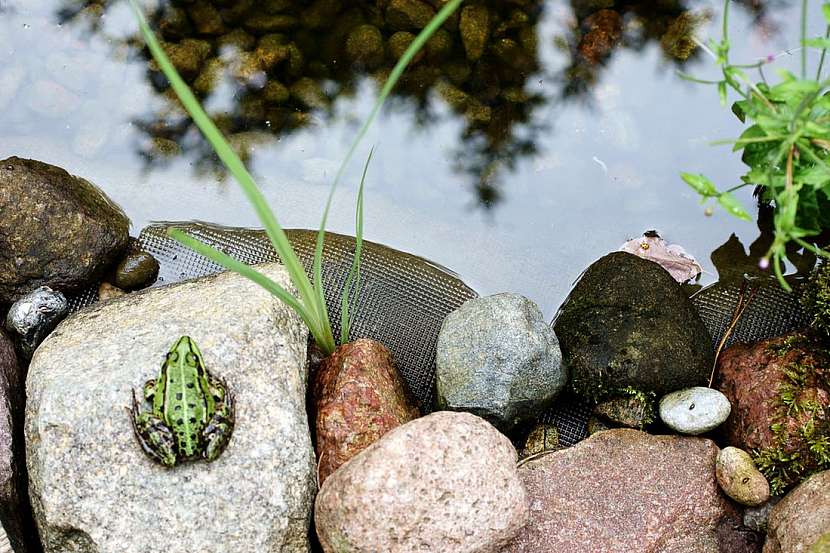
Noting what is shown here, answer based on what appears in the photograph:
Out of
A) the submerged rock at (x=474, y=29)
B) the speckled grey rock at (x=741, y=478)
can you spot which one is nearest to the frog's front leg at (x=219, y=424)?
the speckled grey rock at (x=741, y=478)

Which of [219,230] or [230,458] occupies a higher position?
[219,230]

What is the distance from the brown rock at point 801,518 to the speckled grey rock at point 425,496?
44.2 inches

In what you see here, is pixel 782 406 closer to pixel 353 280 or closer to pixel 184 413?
pixel 353 280

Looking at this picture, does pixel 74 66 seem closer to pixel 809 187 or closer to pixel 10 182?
pixel 10 182

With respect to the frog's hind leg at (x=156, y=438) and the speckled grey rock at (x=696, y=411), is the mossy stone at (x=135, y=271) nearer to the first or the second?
the frog's hind leg at (x=156, y=438)

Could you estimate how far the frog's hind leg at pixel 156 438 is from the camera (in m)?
3.11

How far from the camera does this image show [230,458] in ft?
10.5

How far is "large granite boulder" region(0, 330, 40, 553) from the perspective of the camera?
3416mm

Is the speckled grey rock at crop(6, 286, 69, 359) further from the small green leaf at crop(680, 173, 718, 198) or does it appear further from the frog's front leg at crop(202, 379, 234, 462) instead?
the small green leaf at crop(680, 173, 718, 198)

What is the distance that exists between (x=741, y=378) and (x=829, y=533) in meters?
1.01

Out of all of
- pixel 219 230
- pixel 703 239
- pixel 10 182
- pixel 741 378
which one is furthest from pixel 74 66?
pixel 741 378

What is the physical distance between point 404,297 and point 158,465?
5.36 ft

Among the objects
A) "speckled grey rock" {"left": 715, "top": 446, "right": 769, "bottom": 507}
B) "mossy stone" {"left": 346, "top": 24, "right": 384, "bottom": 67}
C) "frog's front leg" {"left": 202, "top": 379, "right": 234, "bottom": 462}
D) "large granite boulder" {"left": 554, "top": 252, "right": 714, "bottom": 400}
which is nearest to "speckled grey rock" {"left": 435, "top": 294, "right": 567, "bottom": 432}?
"large granite boulder" {"left": 554, "top": 252, "right": 714, "bottom": 400}

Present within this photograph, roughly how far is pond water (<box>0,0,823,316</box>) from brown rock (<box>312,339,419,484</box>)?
0.94 metres
